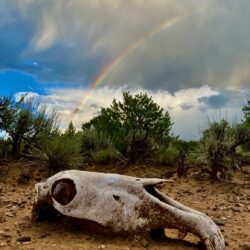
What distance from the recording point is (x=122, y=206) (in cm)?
575

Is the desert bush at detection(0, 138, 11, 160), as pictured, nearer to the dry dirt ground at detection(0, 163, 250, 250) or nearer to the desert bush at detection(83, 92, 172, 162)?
the dry dirt ground at detection(0, 163, 250, 250)

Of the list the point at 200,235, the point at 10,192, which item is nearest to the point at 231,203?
the point at 200,235

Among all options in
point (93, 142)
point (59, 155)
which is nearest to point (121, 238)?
point (59, 155)

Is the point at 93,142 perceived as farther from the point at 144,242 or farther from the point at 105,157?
the point at 144,242

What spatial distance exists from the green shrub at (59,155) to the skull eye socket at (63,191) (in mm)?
4885

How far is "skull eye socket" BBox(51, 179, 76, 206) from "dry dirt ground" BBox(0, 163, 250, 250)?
375mm

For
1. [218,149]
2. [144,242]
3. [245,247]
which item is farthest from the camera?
[218,149]

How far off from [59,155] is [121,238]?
5.97 metres

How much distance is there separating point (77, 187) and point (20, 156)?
7033 mm

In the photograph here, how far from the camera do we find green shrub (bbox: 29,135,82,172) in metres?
11.2

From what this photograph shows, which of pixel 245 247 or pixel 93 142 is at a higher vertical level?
pixel 93 142

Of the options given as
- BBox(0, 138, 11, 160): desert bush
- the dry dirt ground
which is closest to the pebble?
the dry dirt ground

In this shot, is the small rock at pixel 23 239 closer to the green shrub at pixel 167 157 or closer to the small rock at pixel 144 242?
the small rock at pixel 144 242

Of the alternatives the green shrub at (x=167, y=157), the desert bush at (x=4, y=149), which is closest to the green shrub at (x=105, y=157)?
the green shrub at (x=167, y=157)
